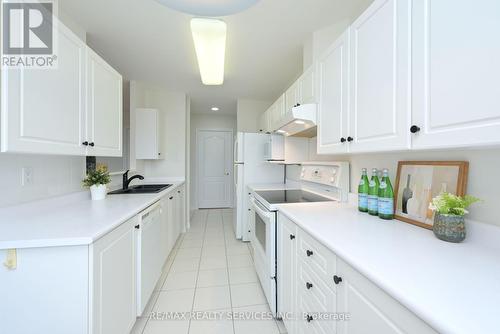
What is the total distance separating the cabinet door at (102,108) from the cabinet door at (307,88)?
1.73 metres

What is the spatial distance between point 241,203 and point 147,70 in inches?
94.8

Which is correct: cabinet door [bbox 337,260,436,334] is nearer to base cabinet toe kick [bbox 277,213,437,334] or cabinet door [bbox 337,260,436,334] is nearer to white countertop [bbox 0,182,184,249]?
base cabinet toe kick [bbox 277,213,437,334]

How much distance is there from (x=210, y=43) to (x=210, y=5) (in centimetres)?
87

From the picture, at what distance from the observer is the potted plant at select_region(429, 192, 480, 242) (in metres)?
0.86

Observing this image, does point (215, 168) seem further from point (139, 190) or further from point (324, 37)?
point (324, 37)

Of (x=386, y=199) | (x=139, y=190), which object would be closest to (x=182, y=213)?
(x=139, y=190)

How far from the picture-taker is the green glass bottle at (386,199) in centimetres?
123

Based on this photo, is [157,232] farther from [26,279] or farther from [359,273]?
[359,273]

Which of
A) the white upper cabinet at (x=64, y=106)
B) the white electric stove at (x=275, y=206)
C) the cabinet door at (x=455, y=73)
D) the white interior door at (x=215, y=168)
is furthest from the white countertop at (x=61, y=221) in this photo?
the white interior door at (x=215, y=168)

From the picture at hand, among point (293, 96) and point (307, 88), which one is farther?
point (293, 96)

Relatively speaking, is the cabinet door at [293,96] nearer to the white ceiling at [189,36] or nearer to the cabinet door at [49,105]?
the white ceiling at [189,36]

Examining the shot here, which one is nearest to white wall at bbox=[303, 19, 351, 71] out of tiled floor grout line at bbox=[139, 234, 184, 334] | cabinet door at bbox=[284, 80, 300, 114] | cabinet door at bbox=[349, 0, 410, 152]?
cabinet door at bbox=[284, 80, 300, 114]

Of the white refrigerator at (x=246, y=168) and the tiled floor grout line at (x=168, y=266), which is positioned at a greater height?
the white refrigerator at (x=246, y=168)

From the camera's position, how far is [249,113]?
4223mm
